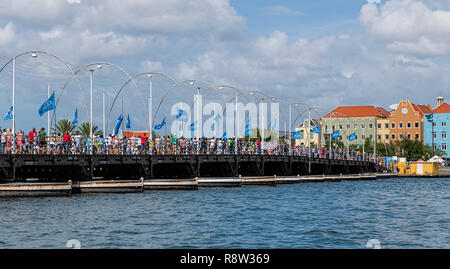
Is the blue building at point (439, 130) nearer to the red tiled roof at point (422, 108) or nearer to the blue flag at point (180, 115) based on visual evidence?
Answer: the red tiled roof at point (422, 108)

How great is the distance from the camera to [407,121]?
554 ft

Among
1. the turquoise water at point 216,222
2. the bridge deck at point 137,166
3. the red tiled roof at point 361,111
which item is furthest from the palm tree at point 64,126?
the red tiled roof at point 361,111

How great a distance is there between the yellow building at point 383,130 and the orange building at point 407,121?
220cm

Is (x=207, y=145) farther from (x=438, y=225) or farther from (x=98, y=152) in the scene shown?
(x=438, y=225)

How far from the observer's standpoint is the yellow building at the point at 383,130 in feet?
573

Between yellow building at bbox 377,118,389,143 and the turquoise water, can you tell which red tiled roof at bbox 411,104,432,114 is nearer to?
yellow building at bbox 377,118,389,143

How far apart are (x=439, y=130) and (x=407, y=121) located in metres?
8.68

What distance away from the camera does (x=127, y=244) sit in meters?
24.1

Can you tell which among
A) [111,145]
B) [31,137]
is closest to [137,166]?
[111,145]

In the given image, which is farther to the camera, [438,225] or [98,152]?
[98,152]

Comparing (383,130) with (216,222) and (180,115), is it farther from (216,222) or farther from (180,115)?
(216,222)

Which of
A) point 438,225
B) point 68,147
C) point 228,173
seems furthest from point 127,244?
point 228,173

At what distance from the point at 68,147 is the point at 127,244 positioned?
92.5 feet

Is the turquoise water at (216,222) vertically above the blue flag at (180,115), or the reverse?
the blue flag at (180,115)
